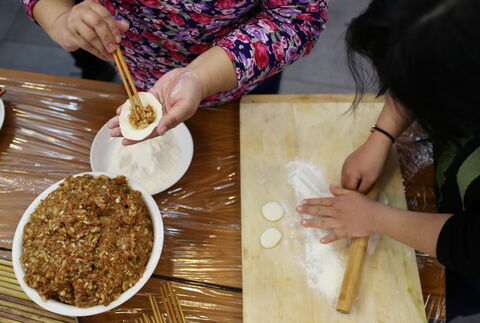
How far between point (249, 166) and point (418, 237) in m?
0.53

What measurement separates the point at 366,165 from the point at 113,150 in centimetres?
79

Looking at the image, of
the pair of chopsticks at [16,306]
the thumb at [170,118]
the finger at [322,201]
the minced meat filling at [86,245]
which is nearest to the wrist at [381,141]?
the finger at [322,201]

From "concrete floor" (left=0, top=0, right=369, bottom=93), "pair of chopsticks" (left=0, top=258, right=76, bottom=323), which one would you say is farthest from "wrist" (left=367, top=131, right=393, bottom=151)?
"concrete floor" (left=0, top=0, right=369, bottom=93)

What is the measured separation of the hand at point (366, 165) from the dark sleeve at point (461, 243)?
0.86ft

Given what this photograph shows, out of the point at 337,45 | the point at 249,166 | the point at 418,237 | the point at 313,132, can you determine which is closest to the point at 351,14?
the point at 337,45

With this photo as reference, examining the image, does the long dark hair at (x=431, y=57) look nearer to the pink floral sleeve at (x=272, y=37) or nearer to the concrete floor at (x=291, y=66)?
the pink floral sleeve at (x=272, y=37)

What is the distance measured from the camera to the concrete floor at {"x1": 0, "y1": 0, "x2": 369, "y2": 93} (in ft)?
8.20

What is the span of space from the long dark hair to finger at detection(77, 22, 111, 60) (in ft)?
2.30

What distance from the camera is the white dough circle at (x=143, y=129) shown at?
3.32ft

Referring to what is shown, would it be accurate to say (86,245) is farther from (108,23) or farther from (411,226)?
(411,226)

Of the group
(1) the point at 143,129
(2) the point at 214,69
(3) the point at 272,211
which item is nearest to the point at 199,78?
(2) the point at 214,69

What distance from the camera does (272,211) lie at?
1137 mm

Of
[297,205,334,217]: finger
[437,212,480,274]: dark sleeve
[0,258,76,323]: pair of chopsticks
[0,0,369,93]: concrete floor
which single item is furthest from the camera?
[0,0,369,93]: concrete floor

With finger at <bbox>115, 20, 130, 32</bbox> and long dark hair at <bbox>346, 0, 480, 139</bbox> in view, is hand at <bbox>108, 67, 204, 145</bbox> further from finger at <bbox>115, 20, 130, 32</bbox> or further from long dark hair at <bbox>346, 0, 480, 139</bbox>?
long dark hair at <bbox>346, 0, 480, 139</bbox>
